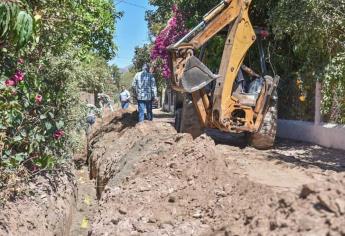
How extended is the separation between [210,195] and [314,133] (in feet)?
19.9

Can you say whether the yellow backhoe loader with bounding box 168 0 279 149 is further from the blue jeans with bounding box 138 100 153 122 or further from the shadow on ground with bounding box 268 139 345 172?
the blue jeans with bounding box 138 100 153 122

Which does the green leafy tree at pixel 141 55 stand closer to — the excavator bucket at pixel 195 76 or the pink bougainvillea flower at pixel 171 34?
the pink bougainvillea flower at pixel 171 34

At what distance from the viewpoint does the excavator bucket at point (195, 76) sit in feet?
29.7

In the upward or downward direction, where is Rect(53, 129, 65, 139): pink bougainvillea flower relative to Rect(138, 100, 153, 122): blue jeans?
downward

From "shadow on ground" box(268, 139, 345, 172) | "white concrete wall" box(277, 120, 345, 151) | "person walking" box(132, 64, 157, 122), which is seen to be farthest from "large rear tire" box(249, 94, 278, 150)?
"person walking" box(132, 64, 157, 122)

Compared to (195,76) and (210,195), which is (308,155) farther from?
(210,195)

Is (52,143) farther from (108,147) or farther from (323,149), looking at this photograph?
(323,149)

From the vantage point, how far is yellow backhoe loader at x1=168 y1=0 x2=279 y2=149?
9133mm

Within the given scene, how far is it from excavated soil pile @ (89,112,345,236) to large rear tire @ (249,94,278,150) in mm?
758

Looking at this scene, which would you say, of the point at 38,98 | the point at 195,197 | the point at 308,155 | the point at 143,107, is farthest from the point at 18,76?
the point at 143,107

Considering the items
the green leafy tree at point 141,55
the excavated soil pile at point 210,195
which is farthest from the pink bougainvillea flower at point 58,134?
the green leafy tree at point 141,55

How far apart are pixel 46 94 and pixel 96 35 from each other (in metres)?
7.32

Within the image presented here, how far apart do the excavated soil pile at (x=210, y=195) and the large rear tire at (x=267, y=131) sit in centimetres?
76

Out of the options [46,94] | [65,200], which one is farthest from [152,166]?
[46,94]
